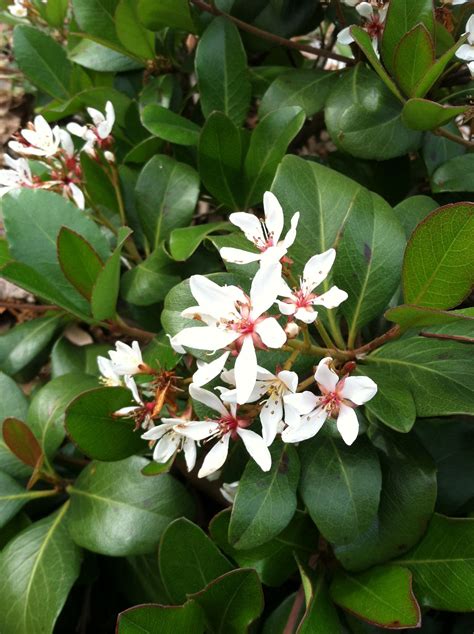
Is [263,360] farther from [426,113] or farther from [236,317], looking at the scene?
[426,113]

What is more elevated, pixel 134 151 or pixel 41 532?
pixel 134 151

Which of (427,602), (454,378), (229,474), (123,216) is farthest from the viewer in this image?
(123,216)

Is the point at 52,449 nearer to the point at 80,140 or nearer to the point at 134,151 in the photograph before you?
the point at 134,151

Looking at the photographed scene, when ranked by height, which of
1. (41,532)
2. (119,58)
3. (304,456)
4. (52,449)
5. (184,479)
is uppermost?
(119,58)

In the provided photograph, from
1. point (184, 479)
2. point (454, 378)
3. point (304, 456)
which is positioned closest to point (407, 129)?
point (454, 378)

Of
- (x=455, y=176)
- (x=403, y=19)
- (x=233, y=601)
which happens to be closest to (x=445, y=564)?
(x=233, y=601)

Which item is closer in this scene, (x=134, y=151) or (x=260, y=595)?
(x=260, y=595)
